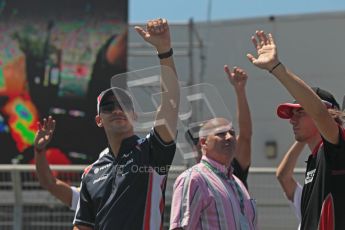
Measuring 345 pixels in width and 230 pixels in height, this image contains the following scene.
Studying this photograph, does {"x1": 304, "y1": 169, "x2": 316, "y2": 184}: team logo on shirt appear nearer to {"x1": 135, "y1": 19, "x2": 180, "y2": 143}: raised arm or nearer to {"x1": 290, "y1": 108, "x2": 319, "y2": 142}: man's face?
{"x1": 290, "y1": 108, "x2": 319, "y2": 142}: man's face

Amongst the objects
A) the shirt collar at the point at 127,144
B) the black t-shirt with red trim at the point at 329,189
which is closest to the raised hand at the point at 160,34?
the shirt collar at the point at 127,144

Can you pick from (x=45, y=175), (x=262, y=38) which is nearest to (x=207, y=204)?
(x=262, y=38)

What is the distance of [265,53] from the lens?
125 inches

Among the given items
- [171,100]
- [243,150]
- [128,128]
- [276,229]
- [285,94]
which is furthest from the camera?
[285,94]

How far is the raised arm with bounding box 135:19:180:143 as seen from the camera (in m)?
3.44

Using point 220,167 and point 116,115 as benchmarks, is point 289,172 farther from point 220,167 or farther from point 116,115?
point 116,115

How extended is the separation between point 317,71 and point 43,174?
329 inches

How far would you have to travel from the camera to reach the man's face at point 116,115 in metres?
3.75

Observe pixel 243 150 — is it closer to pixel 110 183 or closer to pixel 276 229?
pixel 110 183

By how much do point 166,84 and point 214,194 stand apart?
69 centimetres

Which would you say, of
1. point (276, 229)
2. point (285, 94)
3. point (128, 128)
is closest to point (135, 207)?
point (128, 128)

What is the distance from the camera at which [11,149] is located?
1254cm

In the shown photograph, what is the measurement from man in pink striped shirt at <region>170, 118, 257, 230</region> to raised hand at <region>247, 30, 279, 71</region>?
820 mm

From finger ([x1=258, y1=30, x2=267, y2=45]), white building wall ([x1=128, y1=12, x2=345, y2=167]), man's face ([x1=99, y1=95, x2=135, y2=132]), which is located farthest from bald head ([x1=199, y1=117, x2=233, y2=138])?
white building wall ([x1=128, y1=12, x2=345, y2=167])
